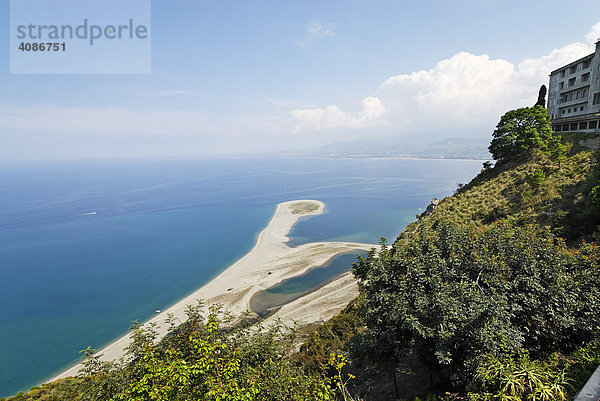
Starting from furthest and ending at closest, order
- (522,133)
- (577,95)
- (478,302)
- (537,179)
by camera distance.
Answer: (577,95) < (522,133) < (537,179) < (478,302)

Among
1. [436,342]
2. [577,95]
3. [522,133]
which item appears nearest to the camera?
[436,342]

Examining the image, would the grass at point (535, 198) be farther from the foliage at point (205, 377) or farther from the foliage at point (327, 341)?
the foliage at point (205, 377)

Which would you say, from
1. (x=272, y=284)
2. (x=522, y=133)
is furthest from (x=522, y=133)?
(x=272, y=284)

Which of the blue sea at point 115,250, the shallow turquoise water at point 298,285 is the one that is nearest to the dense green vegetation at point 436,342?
the shallow turquoise water at point 298,285

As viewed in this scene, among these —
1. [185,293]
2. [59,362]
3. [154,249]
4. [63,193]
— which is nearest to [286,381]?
[59,362]

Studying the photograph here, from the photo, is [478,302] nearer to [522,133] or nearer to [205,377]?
[205,377]

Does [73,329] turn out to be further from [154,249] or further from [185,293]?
[154,249]
